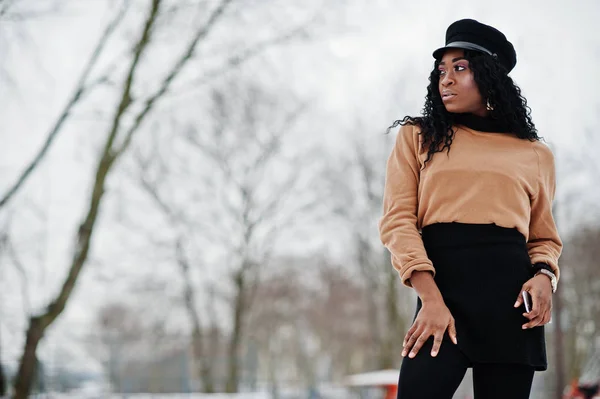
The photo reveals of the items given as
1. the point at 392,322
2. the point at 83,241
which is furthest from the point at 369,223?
the point at 83,241

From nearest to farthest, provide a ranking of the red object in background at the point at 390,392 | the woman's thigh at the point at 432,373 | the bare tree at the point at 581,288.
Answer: the woman's thigh at the point at 432,373 < the red object in background at the point at 390,392 < the bare tree at the point at 581,288

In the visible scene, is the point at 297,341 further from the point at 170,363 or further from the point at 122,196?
the point at 122,196

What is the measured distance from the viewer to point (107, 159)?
28.2ft

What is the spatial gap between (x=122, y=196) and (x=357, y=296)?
21.2 m

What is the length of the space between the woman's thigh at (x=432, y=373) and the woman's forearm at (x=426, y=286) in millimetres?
98

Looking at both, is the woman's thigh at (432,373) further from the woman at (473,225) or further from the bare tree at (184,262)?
the bare tree at (184,262)

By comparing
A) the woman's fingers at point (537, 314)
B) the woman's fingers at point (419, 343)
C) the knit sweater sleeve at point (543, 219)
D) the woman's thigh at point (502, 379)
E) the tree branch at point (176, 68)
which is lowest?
the woman's thigh at point (502, 379)

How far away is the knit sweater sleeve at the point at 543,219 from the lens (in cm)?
215

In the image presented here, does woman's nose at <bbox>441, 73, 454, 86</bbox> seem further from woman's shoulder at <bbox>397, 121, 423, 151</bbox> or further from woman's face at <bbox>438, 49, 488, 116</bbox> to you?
woman's shoulder at <bbox>397, 121, 423, 151</bbox>

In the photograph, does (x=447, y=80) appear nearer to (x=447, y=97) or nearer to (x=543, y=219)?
(x=447, y=97)

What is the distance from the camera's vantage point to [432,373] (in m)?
1.88

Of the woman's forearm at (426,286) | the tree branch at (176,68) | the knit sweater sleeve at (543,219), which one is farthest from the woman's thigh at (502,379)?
the tree branch at (176,68)

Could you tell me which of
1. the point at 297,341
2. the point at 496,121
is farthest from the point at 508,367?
the point at 297,341

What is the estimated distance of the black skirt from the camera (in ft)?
6.30
